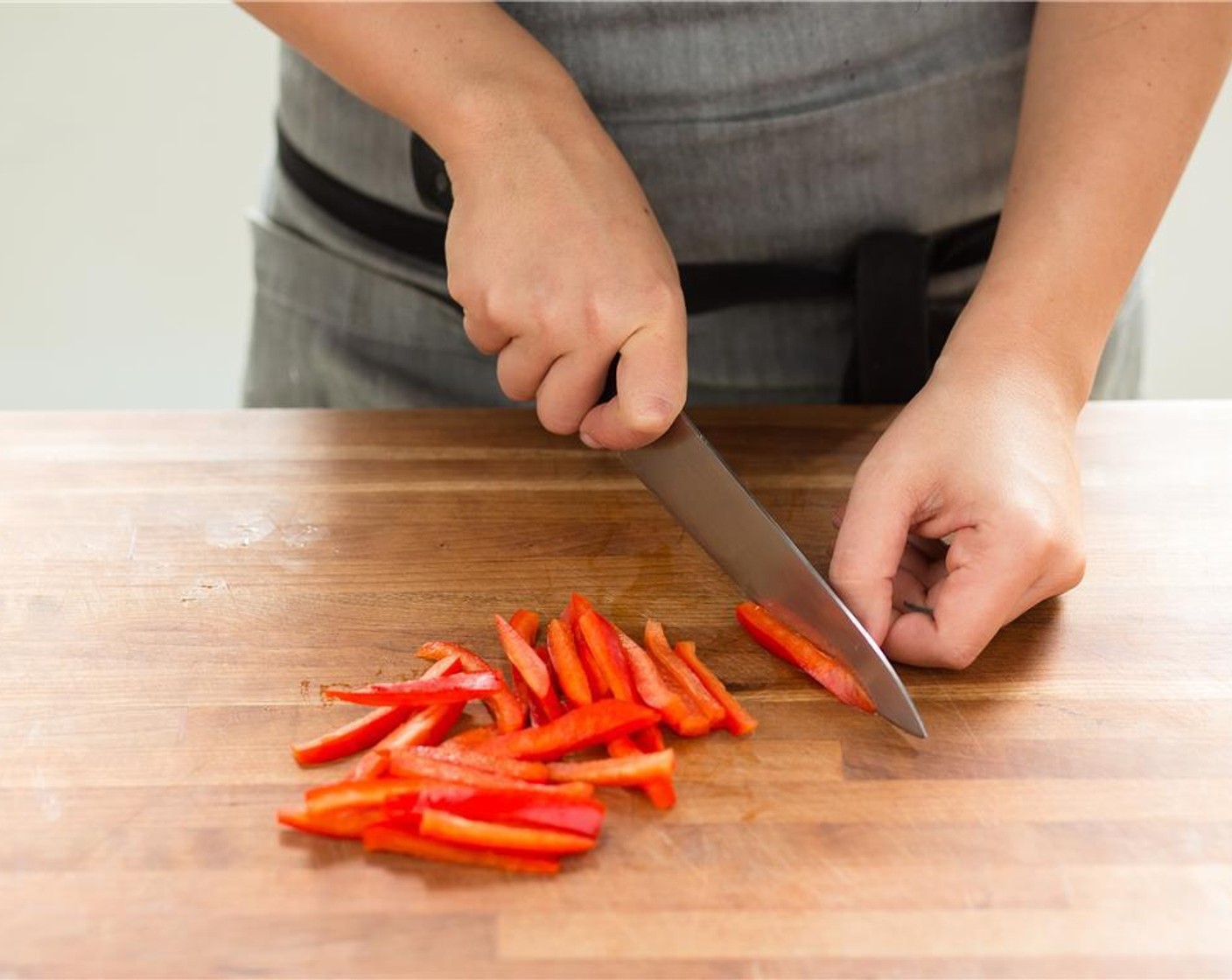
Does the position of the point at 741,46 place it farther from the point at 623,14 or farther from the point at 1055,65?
the point at 1055,65

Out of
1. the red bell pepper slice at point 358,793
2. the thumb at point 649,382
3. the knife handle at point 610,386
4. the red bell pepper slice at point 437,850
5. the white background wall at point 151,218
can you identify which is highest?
the thumb at point 649,382

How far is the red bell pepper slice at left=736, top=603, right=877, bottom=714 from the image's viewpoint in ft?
4.68

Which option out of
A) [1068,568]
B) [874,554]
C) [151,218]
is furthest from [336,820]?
[151,218]

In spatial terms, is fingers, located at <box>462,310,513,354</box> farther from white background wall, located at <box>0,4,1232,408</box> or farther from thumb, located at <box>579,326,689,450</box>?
white background wall, located at <box>0,4,1232,408</box>

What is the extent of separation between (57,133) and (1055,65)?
272 centimetres

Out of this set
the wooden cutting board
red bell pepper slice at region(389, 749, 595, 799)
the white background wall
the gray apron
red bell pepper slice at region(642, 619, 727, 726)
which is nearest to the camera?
the wooden cutting board

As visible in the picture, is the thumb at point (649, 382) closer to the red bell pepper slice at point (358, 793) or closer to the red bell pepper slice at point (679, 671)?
the red bell pepper slice at point (679, 671)

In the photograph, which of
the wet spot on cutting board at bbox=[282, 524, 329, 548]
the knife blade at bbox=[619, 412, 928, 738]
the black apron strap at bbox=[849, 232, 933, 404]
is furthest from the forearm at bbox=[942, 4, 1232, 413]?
the wet spot on cutting board at bbox=[282, 524, 329, 548]

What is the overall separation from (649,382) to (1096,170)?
60 cm

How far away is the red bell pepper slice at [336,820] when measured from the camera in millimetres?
1252

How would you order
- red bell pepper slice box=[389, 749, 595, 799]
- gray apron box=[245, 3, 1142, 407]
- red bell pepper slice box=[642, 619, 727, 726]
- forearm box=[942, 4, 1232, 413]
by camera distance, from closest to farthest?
1. red bell pepper slice box=[389, 749, 595, 799]
2. red bell pepper slice box=[642, 619, 727, 726]
3. forearm box=[942, 4, 1232, 413]
4. gray apron box=[245, 3, 1142, 407]

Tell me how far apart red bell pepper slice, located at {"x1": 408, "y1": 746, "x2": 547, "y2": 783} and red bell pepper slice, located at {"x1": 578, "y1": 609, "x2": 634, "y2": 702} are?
0.39 ft

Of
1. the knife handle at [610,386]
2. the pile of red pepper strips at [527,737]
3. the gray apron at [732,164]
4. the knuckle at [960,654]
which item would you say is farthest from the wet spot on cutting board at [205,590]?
the knuckle at [960,654]

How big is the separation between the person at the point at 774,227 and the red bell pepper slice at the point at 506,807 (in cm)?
39
